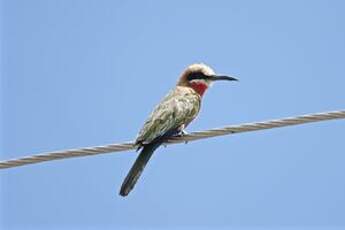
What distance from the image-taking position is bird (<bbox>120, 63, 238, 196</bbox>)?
544 centimetres

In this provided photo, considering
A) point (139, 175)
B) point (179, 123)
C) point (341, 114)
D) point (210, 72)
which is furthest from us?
point (210, 72)

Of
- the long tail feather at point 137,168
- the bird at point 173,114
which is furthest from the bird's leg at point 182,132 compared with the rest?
the long tail feather at point 137,168

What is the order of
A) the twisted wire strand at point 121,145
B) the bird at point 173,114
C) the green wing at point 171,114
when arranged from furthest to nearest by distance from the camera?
the green wing at point 171,114 → the bird at point 173,114 → the twisted wire strand at point 121,145

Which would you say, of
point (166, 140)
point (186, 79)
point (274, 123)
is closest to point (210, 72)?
point (186, 79)

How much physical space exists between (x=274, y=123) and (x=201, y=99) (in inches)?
92.7

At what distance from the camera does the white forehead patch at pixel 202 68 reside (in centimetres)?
704

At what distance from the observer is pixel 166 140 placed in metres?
5.73

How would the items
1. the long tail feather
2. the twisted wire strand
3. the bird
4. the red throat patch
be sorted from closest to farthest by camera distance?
the twisted wire strand
the long tail feather
the bird
the red throat patch

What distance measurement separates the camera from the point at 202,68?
7.08m

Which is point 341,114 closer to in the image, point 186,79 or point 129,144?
point 129,144

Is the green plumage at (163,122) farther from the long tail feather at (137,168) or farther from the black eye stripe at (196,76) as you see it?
the black eye stripe at (196,76)

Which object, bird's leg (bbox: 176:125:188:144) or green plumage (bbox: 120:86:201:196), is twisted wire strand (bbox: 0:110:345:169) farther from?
bird's leg (bbox: 176:125:188:144)

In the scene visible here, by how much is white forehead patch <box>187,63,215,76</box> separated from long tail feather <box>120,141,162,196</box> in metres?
1.55

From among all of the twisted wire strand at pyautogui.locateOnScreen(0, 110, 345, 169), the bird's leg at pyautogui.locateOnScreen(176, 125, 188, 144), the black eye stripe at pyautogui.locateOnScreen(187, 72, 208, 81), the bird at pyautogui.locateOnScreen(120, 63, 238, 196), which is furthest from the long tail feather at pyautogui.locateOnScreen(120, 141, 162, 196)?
the black eye stripe at pyautogui.locateOnScreen(187, 72, 208, 81)
